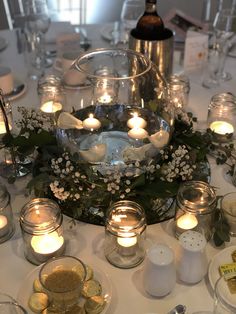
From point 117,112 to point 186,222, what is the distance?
0.41 meters

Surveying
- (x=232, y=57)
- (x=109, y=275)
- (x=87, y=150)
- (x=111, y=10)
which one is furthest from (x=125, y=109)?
(x=111, y=10)

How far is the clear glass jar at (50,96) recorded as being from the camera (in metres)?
1.43

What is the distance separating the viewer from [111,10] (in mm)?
3146

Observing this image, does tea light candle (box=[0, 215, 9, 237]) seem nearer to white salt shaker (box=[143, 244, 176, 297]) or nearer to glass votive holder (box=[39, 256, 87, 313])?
glass votive holder (box=[39, 256, 87, 313])

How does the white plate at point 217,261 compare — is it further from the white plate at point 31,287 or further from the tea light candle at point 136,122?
the tea light candle at point 136,122

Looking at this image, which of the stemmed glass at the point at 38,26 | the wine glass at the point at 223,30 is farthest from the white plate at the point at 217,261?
the stemmed glass at the point at 38,26

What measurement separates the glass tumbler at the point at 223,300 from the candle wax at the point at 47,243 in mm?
359

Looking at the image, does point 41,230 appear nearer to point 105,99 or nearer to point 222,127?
point 105,99

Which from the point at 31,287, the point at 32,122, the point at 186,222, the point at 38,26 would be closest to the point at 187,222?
the point at 186,222

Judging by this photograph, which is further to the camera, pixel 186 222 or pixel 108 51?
pixel 108 51

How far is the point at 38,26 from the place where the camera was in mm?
1714

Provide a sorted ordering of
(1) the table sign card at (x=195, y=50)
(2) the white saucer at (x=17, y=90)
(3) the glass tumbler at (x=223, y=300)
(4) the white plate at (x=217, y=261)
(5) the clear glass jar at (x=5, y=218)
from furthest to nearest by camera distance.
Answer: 1. (1) the table sign card at (x=195, y=50)
2. (2) the white saucer at (x=17, y=90)
3. (5) the clear glass jar at (x=5, y=218)
4. (4) the white plate at (x=217, y=261)
5. (3) the glass tumbler at (x=223, y=300)

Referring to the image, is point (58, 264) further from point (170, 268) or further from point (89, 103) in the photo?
point (89, 103)

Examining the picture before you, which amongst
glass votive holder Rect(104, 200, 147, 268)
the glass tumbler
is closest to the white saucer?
glass votive holder Rect(104, 200, 147, 268)
